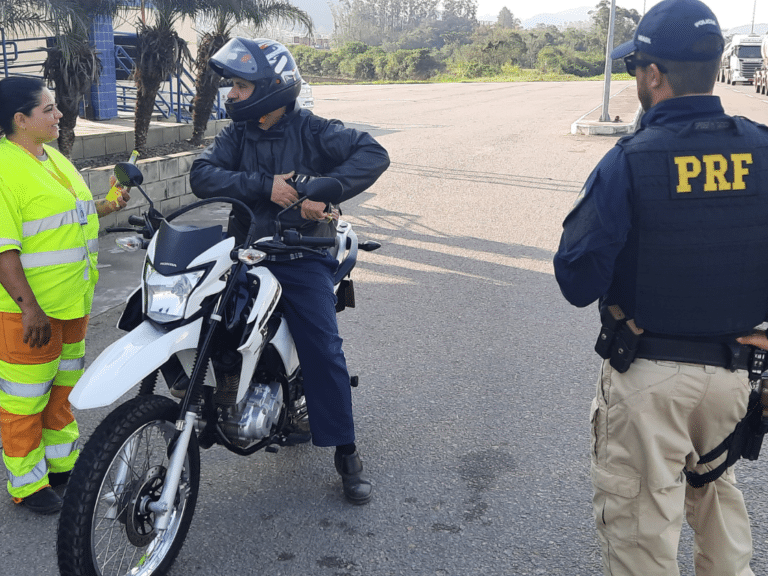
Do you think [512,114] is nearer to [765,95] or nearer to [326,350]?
[765,95]

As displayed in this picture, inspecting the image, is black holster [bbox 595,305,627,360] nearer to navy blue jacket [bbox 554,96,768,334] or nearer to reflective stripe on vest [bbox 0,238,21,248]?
navy blue jacket [bbox 554,96,768,334]

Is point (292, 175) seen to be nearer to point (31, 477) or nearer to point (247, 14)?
point (31, 477)

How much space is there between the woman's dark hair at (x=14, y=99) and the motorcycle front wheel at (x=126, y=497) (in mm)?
1311

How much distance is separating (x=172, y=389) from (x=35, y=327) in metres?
0.62

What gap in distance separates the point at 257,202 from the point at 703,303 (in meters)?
2.03

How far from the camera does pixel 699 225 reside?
2273 millimetres

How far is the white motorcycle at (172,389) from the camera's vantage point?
264cm

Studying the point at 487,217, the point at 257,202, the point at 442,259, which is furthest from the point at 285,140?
the point at 487,217

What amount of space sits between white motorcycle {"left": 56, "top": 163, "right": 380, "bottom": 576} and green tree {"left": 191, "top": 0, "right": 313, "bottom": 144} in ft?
32.1

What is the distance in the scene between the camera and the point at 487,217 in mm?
9844

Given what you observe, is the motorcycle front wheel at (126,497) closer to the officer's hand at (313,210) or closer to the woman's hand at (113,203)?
the officer's hand at (313,210)

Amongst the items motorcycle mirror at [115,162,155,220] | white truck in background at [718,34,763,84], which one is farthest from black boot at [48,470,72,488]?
white truck in background at [718,34,763,84]

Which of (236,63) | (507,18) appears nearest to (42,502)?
(236,63)

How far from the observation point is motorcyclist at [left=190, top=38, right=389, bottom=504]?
3439 mm
